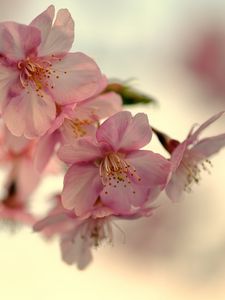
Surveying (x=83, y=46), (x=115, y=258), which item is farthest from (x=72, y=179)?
(x=115, y=258)

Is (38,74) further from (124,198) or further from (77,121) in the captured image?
(124,198)

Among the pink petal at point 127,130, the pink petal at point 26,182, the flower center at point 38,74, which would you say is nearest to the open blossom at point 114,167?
the pink petal at point 127,130

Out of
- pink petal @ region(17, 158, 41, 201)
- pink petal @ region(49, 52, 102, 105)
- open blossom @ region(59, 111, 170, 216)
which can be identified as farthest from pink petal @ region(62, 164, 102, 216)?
pink petal @ region(17, 158, 41, 201)

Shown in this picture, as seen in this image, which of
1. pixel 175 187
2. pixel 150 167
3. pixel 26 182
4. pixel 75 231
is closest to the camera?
pixel 150 167

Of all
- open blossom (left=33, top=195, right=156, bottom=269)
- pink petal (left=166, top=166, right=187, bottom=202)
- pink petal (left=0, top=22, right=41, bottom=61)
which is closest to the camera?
pink petal (left=0, top=22, right=41, bottom=61)

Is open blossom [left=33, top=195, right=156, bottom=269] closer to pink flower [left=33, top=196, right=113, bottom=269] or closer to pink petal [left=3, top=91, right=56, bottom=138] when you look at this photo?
pink flower [left=33, top=196, right=113, bottom=269]

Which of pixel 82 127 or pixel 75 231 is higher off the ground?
pixel 82 127

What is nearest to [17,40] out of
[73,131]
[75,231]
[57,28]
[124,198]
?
[57,28]

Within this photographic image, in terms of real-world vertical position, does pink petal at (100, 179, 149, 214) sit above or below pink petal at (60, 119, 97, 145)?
below

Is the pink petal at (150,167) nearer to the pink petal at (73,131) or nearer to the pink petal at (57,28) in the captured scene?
the pink petal at (73,131)
